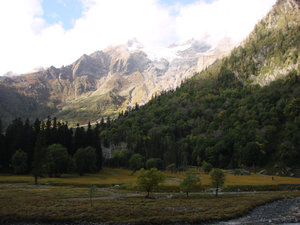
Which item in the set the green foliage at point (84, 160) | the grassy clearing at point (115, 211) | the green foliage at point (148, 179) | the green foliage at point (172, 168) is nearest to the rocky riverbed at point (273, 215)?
the grassy clearing at point (115, 211)

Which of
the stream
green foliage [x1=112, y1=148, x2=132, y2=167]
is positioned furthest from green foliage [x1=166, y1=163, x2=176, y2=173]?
the stream

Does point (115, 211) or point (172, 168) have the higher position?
point (115, 211)

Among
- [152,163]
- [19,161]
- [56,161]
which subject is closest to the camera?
[19,161]

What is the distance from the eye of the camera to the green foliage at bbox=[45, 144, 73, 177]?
9656 centimetres

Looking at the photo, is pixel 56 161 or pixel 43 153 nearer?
pixel 43 153

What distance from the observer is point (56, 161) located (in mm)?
100250

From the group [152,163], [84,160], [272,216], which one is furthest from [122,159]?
[272,216]

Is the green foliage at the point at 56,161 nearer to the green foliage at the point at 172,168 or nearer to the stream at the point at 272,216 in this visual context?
the stream at the point at 272,216

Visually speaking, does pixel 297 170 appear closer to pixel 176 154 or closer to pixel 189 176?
pixel 176 154

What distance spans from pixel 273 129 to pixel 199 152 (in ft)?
176

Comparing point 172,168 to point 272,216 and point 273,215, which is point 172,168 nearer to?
point 273,215

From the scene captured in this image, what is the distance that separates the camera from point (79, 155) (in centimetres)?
10900

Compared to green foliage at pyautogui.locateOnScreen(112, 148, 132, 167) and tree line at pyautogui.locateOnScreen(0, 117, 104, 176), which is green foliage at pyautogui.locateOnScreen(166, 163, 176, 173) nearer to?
green foliage at pyautogui.locateOnScreen(112, 148, 132, 167)

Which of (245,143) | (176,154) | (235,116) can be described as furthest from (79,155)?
(235,116)
